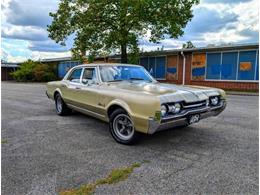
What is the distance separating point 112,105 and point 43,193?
7.47 ft

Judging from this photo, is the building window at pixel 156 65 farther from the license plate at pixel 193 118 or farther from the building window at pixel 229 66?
the license plate at pixel 193 118

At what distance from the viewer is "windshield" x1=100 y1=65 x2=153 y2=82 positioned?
5656 millimetres

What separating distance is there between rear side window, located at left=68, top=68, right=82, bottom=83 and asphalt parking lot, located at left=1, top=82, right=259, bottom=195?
48.2 inches

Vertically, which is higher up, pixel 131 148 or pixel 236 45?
pixel 236 45

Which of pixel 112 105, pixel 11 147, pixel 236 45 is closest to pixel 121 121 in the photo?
pixel 112 105

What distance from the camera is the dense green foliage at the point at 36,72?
33.9 meters

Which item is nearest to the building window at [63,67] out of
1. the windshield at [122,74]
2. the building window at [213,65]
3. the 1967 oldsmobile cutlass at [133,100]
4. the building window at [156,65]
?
the building window at [156,65]

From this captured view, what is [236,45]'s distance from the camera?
17.3 meters

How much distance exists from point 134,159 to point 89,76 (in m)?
2.78

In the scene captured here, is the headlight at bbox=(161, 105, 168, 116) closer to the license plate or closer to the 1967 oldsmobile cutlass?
the 1967 oldsmobile cutlass

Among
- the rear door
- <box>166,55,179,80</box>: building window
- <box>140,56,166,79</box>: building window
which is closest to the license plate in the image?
the rear door

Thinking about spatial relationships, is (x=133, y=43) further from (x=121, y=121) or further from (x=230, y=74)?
(x=121, y=121)

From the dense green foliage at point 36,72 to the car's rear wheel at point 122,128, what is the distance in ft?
103

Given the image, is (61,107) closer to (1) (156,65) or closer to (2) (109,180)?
(2) (109,180)
